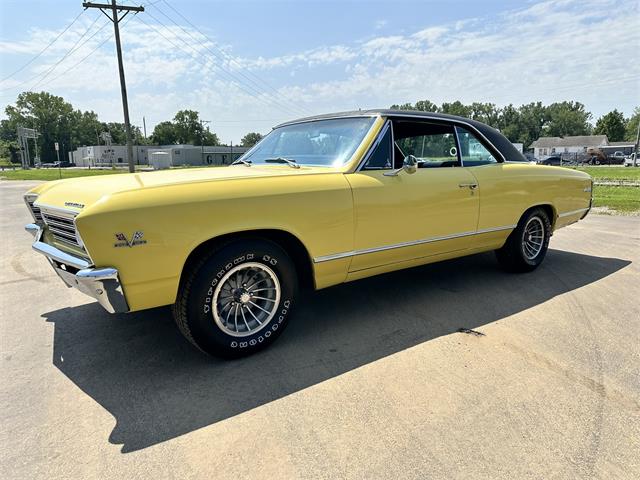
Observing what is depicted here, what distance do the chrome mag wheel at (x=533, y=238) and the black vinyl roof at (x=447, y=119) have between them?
0.78m

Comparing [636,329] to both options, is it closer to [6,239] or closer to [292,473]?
[292,473]

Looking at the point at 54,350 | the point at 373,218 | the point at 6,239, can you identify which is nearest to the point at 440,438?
the point at 373,218

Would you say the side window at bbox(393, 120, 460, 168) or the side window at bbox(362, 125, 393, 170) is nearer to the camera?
the side window at bbox(362, 125, 393, 170)

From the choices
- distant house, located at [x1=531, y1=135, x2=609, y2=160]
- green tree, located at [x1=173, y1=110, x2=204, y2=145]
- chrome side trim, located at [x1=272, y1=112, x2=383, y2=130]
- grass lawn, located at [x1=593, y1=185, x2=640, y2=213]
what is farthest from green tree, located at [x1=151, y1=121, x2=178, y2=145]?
chrome side trim, located at [x1=272, y1=112, x2=383, y2=130]

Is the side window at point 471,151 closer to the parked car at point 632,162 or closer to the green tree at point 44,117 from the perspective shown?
the parked car at point 632,162

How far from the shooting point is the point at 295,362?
3.00 metres

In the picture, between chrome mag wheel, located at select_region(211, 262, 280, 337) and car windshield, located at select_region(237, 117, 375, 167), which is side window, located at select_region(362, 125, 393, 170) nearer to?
car windshield, located at select_region(237, 117, 375, 167)

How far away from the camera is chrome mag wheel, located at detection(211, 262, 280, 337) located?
9.64ft

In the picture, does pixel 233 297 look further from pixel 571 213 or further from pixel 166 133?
pixel 166 133

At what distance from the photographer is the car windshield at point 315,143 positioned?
145 inches

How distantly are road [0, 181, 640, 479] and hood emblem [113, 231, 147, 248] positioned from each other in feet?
3.04

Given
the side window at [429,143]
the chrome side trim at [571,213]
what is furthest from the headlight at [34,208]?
the chrome side trim at [571,213]

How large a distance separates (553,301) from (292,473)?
329 centimetres

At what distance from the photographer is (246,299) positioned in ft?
10.0
